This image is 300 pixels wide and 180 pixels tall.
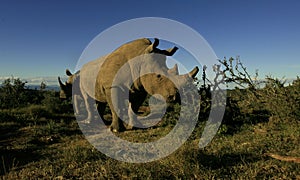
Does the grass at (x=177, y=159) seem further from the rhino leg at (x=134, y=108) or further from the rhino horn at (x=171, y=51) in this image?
the rhino horn at (x=171, y=51)

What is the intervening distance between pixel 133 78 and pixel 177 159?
13.5 ft

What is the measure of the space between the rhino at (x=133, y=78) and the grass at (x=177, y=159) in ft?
3.12

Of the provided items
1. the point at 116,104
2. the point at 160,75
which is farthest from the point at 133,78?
the point at 160,75

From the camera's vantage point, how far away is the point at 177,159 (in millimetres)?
4215

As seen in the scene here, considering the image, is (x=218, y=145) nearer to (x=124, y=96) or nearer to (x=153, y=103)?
(x=124, y=96)

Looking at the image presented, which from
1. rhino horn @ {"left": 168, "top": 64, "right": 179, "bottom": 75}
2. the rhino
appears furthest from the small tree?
rhino horn @ {"left": 168, "top": 64, "right": 179, "bottom": 75}

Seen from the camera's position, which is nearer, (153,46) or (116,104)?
(153,46)

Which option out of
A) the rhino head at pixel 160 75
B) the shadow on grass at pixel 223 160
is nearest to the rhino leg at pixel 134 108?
the rhino head at pixel 160 75

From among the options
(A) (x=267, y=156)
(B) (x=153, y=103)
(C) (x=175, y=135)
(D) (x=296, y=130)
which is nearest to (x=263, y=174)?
(A) (x=267, y=156)

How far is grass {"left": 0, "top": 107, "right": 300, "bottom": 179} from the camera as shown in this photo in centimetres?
388

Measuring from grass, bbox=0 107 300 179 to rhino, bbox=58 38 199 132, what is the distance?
952mm

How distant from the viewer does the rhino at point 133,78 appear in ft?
22.5

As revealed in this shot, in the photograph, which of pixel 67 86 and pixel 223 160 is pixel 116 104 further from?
pixel 67 86

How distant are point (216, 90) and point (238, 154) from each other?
3456 millimetres
